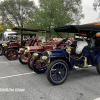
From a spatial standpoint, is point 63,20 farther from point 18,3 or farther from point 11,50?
point 18,3

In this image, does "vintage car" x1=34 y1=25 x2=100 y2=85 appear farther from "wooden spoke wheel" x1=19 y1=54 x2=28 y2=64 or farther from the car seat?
"wooden spoke wheel" x1=19 y1=54 x2=28 y2=64

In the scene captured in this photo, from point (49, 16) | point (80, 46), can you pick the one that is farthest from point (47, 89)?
point (49, 16)

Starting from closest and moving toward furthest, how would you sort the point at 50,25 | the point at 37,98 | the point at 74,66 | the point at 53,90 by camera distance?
the point at 37,98 → the point at 53,90 → the point at 74,66 → the point at 50,25

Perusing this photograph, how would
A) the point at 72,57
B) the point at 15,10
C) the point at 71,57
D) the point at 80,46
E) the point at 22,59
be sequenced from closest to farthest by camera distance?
1. the point at 71,57
2. the point at 72,57
3. the point at 80,46
4. the point at 22,59
5. the point at 15,10

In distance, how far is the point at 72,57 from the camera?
4.03 meters

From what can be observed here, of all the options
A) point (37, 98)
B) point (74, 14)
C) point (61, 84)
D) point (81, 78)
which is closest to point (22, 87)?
point (37, 98)

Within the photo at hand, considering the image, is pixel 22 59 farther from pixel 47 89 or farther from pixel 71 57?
pixel 47 89

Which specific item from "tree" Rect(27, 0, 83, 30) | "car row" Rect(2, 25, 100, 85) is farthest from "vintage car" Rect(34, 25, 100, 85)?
"tree" Rect(27, 0, 83, 30)

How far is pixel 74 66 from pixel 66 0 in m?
23.9

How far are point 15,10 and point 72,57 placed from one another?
2518 cm

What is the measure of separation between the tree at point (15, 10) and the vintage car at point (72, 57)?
23.5 meters

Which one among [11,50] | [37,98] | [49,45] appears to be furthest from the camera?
[11,50]

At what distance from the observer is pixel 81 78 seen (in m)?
4.13

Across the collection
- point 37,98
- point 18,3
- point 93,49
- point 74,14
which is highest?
point 18,3
